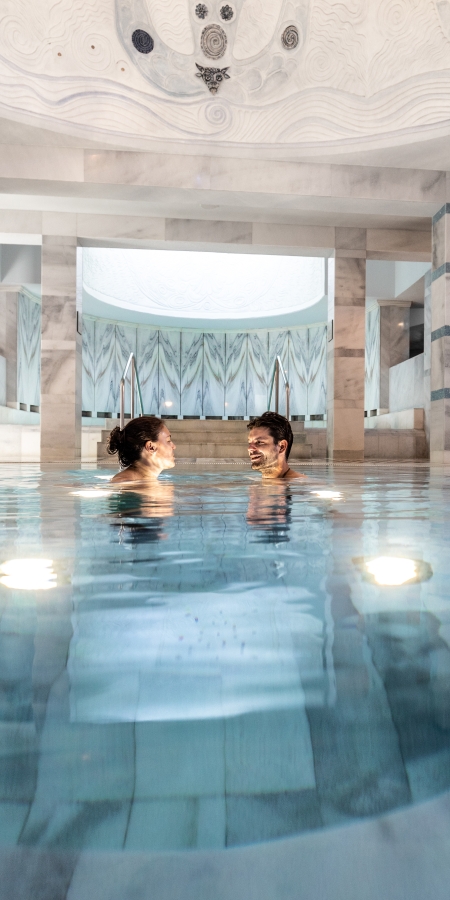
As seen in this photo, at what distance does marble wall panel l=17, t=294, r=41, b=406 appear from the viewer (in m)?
14.8

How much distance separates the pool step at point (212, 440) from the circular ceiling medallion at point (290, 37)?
618 centimetres

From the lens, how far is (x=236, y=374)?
19.2 metres

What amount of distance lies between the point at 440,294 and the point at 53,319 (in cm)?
A: 628

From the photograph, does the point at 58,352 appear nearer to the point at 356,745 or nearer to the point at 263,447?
the point at 263,447

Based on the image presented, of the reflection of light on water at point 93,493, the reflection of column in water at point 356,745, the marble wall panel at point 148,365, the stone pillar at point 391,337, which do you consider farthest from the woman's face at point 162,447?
the marble wall panel at point 148,365

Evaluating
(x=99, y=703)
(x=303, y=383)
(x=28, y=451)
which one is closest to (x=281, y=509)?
(x=99, y=703)

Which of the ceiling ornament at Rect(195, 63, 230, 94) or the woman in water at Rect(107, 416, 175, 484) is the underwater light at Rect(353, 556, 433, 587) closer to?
the woman in water at Rect(107, 416, 175, 484)

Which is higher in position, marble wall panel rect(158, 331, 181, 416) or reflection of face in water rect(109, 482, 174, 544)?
marble wall panel rect(158, 331, 181, 416)

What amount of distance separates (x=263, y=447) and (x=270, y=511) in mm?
2062

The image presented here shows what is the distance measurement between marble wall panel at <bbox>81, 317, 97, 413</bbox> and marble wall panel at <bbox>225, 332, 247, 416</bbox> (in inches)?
162

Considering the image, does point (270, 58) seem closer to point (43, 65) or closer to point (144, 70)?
point (144, 70)

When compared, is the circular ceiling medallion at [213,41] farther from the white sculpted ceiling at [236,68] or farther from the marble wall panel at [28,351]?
the marble wall panel at [28,351]

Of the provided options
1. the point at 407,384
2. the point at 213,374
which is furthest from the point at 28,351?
the point at 407,384

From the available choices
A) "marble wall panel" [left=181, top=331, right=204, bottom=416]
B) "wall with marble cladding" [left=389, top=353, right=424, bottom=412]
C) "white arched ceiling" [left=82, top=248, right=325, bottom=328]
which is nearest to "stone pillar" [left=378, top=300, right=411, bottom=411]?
"wall with marble cladding" [left=389, top=353, right=424, bottom=412]
